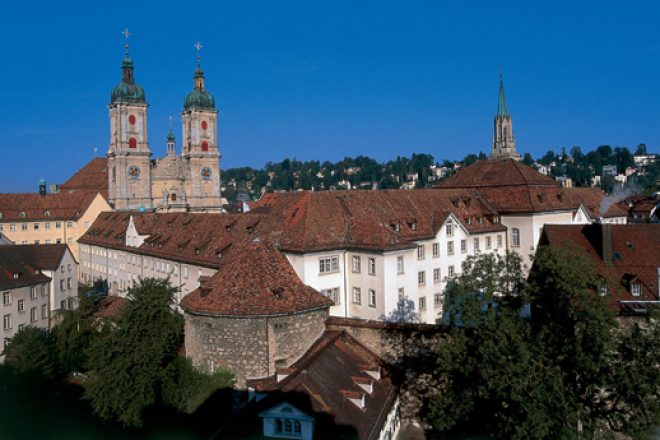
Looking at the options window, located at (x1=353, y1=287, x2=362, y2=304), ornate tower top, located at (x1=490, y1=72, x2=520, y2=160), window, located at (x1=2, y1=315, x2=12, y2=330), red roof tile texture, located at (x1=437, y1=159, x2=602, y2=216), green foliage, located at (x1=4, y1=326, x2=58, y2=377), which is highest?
ornate tower top, located at (x1=490, y1=72, x2=520, y2=160)

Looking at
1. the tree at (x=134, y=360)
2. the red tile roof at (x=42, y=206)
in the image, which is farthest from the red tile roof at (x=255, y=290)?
the red tile roof at (x=42, y=206)

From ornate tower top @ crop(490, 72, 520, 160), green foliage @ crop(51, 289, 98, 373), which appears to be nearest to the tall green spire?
ornate tower top @ crop(490, 72, 520, 160)

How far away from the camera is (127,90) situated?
89.4 metres

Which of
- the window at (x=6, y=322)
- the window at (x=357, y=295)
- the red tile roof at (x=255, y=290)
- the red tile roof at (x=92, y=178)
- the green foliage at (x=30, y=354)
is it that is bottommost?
the green foliage at (x=30, y=354)

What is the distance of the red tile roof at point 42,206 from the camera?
76.1m

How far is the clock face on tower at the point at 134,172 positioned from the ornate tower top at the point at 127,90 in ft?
31.8

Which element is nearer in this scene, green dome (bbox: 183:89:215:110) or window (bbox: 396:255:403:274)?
window (bbox: 396:255:403:274)

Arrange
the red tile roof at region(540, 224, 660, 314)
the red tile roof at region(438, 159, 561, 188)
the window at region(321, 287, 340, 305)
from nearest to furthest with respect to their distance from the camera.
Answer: the red tile roof at region(540, 224, 660, 314) → the window at region(321, 287, 340, 305) → the red tile roof at region(438, 159, 561, 188)

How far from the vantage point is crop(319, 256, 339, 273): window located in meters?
34.8

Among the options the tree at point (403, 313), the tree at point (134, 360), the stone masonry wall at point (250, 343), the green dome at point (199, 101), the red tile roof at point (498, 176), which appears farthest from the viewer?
the green dome at point (199, 101)

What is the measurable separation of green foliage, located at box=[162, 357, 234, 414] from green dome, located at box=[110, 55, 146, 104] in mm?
68614

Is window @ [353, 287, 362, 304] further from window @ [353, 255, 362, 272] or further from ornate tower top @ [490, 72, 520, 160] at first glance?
ornate tower top @ [490, 72, 520, 160]

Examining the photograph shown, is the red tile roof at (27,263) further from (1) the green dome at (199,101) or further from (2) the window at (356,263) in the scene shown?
(1) the green dome at (199,101)

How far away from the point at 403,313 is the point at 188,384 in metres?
13.0
